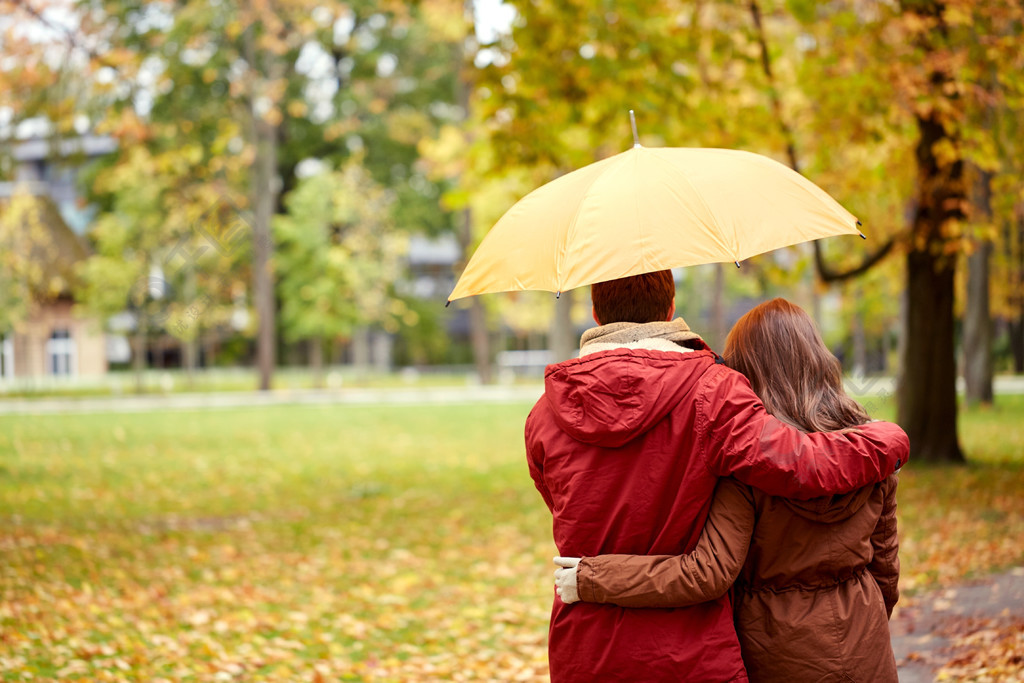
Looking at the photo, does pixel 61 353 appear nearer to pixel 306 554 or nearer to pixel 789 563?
pixel 306 554

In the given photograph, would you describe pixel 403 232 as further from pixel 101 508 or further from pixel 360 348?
pixel 101 508

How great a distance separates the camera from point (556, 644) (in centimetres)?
265

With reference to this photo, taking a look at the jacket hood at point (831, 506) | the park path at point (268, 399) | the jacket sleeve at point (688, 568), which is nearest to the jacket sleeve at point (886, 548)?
the jacket hood at point (831, 506)

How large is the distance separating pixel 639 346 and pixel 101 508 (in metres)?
11.0

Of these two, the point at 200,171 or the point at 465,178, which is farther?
the point at 200,171

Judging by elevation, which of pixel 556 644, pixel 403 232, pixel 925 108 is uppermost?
Answer: pixel 403 232

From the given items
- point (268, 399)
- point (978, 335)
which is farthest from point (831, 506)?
point (268, 399)

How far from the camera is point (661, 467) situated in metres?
2.44

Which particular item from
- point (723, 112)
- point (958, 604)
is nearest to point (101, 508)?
point (723, 112)

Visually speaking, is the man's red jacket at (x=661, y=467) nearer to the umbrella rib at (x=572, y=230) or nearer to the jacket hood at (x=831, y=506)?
the jacket hood at (x=831, y=506)

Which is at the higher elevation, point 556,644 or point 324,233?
point 324,233

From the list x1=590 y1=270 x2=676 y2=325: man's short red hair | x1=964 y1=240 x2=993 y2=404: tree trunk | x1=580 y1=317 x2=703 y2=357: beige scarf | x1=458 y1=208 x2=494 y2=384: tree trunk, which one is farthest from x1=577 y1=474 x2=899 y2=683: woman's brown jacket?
x1=458 y1=208 x2=494 y2=384: tree trunk

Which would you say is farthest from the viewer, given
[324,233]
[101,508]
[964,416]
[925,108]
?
[324,233]

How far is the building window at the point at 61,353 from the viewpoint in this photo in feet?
128
